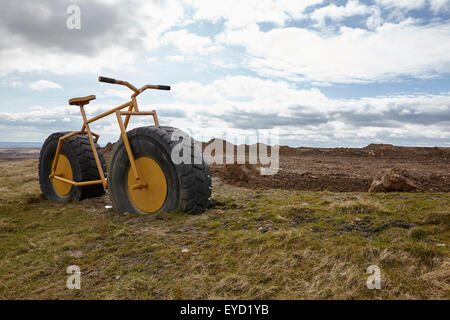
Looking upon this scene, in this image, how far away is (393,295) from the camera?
234 cm

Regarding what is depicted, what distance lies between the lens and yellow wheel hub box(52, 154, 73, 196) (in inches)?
298

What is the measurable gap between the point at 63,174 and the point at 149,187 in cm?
365

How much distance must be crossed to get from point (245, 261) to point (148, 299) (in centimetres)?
100

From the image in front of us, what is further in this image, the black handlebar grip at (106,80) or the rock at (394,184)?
the rock at (394,184)

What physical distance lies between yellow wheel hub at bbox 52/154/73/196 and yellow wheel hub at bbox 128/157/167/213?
294 centimetres

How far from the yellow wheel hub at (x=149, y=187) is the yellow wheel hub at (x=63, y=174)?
2944 millimetres

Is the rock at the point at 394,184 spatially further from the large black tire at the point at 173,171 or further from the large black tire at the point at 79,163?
the large black tire at the point at 79,163

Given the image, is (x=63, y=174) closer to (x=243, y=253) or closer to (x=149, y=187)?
(x=149, y=187)

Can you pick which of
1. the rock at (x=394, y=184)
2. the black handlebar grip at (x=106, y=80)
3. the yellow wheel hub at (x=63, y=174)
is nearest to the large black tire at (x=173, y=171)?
the black handlebar grip at (x=106, y=80)

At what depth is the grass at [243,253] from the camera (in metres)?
2.56

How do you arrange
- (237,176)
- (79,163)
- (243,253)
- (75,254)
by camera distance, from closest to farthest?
(243,253)
(75,254)
(79,163)
(237,176)

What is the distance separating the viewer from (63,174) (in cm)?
771

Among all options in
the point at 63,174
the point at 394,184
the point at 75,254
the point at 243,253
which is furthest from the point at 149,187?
the point at 394,184
